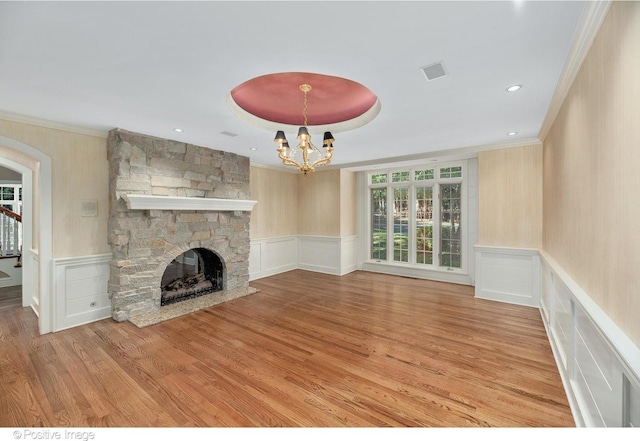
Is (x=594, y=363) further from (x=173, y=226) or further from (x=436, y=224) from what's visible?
(x=173, y=226)

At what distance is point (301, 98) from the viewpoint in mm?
3287

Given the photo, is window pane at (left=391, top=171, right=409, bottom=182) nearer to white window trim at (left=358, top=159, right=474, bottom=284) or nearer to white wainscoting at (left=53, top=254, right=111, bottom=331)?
white window trim at (left=358, top=159, right=474, bottom=284)

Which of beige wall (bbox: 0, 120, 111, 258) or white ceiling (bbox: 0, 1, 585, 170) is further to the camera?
beige wall (bbox: 0, 120, 111, 258)

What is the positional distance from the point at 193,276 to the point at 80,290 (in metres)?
1.65

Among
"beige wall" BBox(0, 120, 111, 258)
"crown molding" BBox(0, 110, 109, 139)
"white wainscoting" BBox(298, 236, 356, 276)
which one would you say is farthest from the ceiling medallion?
"white wainscoting" BBox(298, 236, 356, 276)

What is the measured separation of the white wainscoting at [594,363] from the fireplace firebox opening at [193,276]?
4610 mm

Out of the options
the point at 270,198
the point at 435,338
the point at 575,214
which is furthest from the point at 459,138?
the point at 270,198

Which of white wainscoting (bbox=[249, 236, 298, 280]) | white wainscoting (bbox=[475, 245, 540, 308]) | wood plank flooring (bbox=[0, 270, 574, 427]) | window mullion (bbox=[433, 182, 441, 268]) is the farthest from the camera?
white wainscoting (bbox=[249, 236, 298, 280])

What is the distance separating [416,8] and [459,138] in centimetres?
302

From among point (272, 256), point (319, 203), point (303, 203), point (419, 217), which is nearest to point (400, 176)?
point (419, 217)

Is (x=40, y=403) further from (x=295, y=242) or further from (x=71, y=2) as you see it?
(x=295, y=242)

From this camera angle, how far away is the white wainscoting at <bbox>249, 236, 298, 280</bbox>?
5980 millimetres

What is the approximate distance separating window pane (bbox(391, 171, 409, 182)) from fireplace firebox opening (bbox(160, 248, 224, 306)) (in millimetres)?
4132

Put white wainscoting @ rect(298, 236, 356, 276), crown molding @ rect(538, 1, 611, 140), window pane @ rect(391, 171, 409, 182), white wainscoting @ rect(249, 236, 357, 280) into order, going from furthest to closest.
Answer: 1. white wainscoting @ rect(298, 236, 356, 276)
2. window pane @ rect(391, 171, 409, 182)
3. white wainscoting @ rect(249, 236, 357, 280)
4. crown molding @ rect(538, 1, 611, 140)
